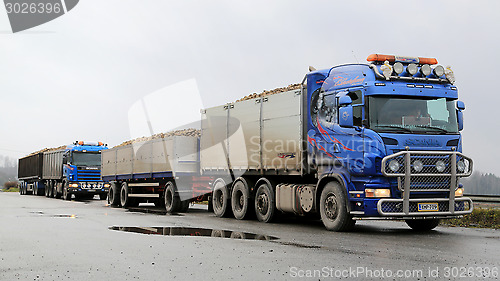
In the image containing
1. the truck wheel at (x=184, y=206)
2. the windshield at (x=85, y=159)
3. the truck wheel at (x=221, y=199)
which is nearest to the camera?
the truck wheel at (x=221, y=199)

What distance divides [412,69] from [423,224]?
385 cm

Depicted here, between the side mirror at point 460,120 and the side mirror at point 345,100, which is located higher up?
the side mirror at point 345,100

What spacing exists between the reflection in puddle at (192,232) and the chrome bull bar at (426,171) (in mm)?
2777

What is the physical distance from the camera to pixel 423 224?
14.3 metres

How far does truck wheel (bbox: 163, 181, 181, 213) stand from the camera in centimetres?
2161

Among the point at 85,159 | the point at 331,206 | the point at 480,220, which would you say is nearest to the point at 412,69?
the point at 331,206

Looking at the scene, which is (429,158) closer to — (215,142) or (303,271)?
(303,271)

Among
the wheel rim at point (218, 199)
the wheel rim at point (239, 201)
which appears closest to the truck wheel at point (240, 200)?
the wheel rim at point (239, 201)

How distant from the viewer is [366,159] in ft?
41.2

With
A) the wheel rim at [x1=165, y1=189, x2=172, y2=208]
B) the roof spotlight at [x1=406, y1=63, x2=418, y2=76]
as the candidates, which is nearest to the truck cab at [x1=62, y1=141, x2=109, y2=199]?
the wheel rim at [x1=165, y1=189, x2=172, y2=208]

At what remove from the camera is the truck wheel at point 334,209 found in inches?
515

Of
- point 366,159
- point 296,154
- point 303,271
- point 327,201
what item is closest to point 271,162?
point 296,154

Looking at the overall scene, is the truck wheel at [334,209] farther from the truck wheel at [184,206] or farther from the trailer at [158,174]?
the truck wheel at [184,206]

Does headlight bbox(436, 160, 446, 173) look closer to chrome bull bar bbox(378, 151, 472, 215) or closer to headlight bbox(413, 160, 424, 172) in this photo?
chrome bull bar bbox(378, 151, 472, 215)
